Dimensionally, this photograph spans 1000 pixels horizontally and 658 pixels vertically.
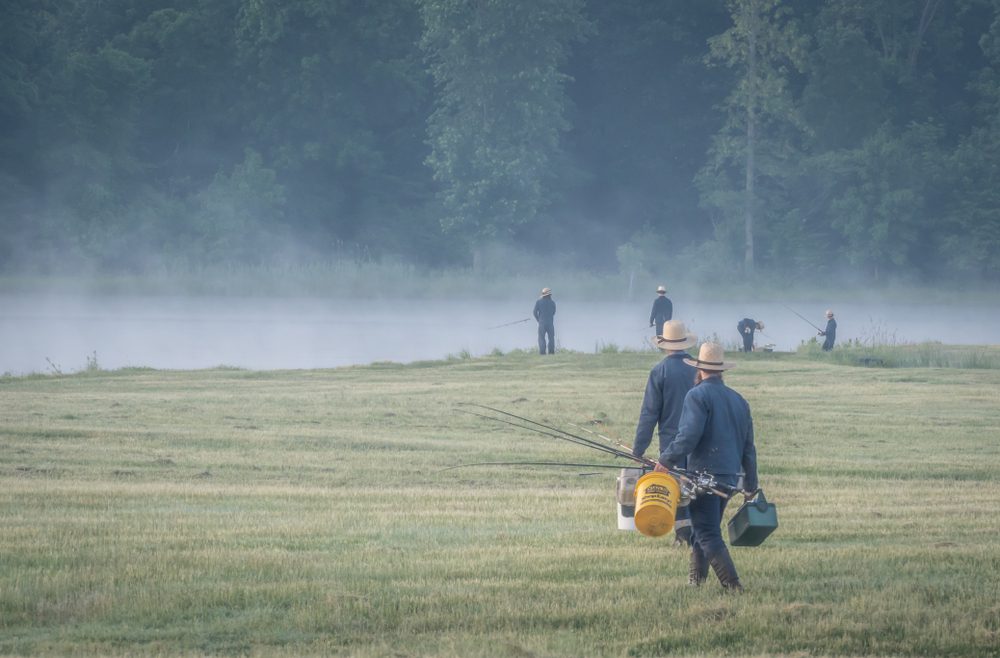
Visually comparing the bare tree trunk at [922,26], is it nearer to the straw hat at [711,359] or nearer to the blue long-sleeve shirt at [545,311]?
the blue long-sleeve shirt at [545,311]

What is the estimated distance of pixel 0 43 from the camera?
62500 millimetres

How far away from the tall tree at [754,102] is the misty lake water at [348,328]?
475 centimetres

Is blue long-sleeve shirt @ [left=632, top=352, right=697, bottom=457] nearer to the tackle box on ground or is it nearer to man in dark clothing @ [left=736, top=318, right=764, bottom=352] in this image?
the tackle box on ground

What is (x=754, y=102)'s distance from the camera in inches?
2489

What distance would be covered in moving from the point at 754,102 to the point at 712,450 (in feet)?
183

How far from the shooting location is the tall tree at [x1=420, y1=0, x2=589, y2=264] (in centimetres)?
6312

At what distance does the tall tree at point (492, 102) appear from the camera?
63125mm

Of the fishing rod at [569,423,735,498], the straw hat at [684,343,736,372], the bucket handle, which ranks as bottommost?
the bucket handle

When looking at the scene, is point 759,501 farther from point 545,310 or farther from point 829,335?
point 829,335

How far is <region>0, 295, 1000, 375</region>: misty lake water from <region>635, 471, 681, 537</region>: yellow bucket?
2490cm

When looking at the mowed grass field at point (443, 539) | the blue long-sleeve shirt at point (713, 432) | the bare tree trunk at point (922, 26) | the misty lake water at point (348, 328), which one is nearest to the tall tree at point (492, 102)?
the misty lake water at point (348, 328)

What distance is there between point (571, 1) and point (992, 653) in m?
60.5

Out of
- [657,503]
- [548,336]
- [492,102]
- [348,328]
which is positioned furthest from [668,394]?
[492,102]

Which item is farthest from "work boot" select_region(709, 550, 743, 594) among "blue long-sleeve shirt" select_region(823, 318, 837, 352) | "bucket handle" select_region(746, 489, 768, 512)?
"blue long-sleeve shirt" select_region(823, 318, 837, 352)
